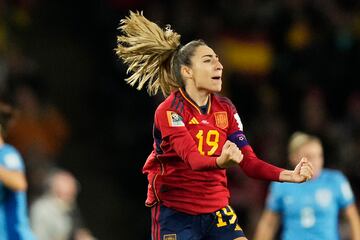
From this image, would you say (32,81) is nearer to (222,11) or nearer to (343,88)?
(222,11)

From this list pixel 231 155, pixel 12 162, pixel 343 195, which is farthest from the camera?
pixel 343 195

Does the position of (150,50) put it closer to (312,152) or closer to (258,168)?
(258,168)

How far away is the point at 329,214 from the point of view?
743 centimetres

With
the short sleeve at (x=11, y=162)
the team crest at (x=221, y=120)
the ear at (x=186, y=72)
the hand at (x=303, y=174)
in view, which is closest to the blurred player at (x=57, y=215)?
the short sleeve at (x=11, y=162)

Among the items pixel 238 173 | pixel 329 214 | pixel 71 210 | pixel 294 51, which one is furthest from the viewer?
pixel 294 51

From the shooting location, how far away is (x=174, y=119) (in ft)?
17.6

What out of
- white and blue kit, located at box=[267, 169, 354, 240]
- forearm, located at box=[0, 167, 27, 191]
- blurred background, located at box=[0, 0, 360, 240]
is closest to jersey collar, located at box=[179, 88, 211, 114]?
forearm, located at box=[0, 167, 27, 191]

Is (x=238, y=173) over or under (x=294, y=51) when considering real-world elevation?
under

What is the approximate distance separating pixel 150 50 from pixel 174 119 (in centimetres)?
61

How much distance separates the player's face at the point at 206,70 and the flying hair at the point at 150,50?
194 mm

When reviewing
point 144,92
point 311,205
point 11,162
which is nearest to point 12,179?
point 11,162

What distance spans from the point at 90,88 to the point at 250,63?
85.3 inches

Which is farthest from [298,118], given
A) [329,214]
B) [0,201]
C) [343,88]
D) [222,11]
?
[0,201]

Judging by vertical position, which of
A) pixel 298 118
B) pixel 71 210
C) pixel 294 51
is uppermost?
pixel 294 51
